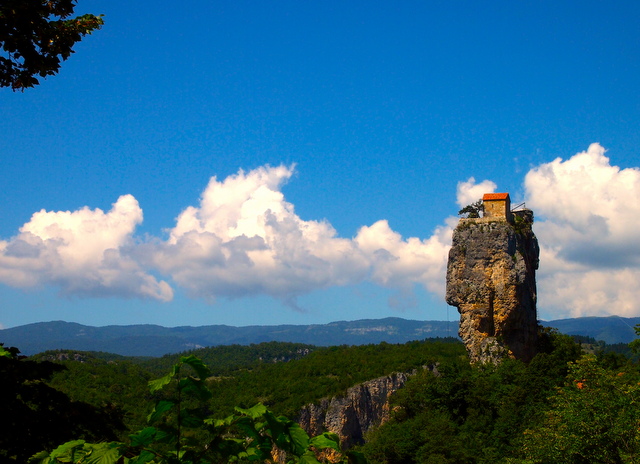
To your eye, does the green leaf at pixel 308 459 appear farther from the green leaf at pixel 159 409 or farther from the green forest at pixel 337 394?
the green leaf at pixel 159 409

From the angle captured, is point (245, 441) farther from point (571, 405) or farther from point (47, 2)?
point (571, 405)

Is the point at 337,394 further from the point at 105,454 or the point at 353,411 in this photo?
the point at 105,454

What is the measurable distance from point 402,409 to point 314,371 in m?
41.8

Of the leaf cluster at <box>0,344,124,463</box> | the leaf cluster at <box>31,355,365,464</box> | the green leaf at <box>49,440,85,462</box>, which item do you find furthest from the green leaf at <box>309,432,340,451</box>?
the leaf cluster at <box>0,344,124,463</box>

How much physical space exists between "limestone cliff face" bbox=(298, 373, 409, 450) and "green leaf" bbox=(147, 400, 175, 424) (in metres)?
62.3

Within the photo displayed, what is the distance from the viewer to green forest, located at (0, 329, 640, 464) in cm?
363

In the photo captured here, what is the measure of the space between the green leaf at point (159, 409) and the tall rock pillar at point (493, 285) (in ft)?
109

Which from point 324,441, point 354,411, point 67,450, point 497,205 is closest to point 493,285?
point 497,205

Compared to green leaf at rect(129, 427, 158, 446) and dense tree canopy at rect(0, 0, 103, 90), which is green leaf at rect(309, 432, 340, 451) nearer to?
green leaf at rect(129, 427, 158, 446)

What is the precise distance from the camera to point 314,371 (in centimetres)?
7900

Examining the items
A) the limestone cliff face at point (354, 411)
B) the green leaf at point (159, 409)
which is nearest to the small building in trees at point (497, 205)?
the green leaf at point (159, 409)

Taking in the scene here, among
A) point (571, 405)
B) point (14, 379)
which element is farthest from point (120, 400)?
point (14, 379)

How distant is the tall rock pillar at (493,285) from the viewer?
114 ft

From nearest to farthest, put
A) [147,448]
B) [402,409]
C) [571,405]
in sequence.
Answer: [147,448] < [571,405] < [402,409]
